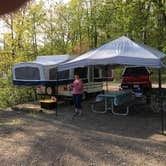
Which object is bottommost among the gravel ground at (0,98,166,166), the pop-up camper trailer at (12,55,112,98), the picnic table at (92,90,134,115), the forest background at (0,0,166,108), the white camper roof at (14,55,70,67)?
the gravel ground at (0,98,166,166)

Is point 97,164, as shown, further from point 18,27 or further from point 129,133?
point 18,27

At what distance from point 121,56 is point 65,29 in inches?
852

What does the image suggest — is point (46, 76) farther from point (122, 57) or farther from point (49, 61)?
point (122, 57)

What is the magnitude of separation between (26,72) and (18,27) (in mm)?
9693

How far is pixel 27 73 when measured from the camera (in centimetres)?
1878

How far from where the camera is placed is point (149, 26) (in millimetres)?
27500

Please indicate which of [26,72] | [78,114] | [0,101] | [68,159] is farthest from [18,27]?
[68,159]

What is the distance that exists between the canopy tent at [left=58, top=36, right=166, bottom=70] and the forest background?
8194mm

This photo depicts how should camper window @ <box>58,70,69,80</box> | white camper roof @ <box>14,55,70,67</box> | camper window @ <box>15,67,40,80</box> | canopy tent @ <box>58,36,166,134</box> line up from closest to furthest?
canopy tent @ <box>58,36,166,134</box>
camper window @ <box>15,67,40,80</box>
white camper roof @ <box>14,55,70,67</box>
camper window @ <box>58,70,69,80</box>

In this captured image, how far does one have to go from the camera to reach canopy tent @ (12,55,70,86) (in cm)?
1820

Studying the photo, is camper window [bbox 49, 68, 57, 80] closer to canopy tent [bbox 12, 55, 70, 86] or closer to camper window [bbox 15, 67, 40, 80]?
canopy tent [bbox 12, 55, 70, 86]

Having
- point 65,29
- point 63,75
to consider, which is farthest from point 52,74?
point 65,29

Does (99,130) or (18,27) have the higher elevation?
(18,27)

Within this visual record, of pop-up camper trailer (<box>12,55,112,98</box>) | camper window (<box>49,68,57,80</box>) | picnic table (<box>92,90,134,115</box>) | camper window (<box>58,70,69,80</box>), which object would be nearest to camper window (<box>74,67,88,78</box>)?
pop-up camper trailer (<box>12,55,112,98</box>)
